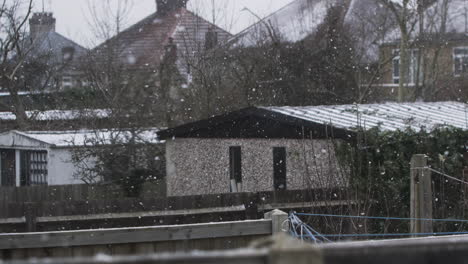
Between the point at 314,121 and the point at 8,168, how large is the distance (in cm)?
1382

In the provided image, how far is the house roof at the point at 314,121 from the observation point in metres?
14.2

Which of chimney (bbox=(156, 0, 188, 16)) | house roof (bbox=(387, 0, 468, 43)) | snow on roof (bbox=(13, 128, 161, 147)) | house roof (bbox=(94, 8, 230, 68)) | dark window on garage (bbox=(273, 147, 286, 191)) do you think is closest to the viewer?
dark window on garage (bbox=(273, 147, 286, 191))

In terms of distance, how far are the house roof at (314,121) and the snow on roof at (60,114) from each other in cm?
585

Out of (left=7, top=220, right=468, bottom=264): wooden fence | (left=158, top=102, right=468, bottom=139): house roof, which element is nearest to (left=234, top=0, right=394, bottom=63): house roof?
(left=158, top=102, right=468, bottom=139): house roof

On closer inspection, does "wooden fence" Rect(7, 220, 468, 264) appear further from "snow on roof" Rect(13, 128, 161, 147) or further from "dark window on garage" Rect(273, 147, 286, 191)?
"snow on roof" Rect(13, 128, 161, 147)

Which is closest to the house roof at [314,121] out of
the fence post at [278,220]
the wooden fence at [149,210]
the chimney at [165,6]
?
the wooden fence at [149,210]

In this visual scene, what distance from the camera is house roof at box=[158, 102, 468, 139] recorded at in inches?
560

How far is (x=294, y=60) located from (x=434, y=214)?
1528cm

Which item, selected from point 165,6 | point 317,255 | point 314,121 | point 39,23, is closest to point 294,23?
point 39,23

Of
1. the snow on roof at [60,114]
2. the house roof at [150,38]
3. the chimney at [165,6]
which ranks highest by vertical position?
the chimney at [165,6]

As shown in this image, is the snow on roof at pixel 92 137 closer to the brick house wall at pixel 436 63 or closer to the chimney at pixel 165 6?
the brick house wall at pixel 436 63

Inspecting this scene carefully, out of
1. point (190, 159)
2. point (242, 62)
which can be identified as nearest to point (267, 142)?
point (190, 159)

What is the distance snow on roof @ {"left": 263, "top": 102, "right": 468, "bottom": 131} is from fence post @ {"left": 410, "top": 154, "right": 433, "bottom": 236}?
14.4ft

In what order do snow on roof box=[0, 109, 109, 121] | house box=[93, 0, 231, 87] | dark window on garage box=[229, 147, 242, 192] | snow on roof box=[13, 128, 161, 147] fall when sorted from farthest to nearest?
house box=[93, 0, 231, 87] → snow on roof box=[0, 109, 109, 121] → snow on roof box=[13, 128, 161, 147] → dark window on garage box=[229, 147, 242, 192]
